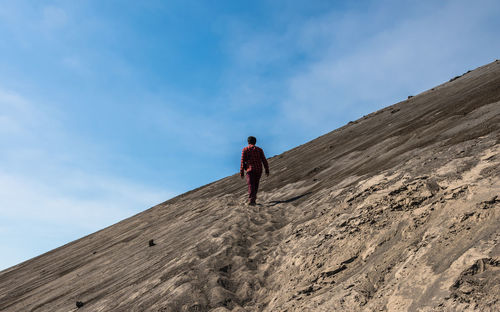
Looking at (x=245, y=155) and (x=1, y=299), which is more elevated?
(x=245, y=155)

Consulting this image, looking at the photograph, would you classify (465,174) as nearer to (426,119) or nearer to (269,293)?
(269,293)

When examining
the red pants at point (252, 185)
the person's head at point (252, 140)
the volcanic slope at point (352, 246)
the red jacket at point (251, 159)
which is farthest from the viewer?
the person's head at point (252, 140)

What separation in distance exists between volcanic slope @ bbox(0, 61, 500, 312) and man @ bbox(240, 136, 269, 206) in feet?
1.66

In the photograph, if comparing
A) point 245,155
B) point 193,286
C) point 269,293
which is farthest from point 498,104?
point 193,286

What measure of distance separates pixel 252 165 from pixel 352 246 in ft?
17.0

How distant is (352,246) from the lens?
5.66 m

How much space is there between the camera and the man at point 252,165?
408 inches

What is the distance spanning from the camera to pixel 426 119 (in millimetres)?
11602

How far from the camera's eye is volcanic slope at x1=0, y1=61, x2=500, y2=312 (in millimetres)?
4180

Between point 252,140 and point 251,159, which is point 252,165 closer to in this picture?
point 251,159

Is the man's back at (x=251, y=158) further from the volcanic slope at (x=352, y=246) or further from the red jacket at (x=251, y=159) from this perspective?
the volcanic slope at (x=352, y=246)

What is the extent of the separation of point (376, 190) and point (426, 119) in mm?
5833

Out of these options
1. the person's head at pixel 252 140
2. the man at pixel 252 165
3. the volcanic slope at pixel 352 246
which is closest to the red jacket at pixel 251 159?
the man at pixel 252 165

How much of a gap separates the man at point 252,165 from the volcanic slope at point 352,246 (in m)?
0.51
